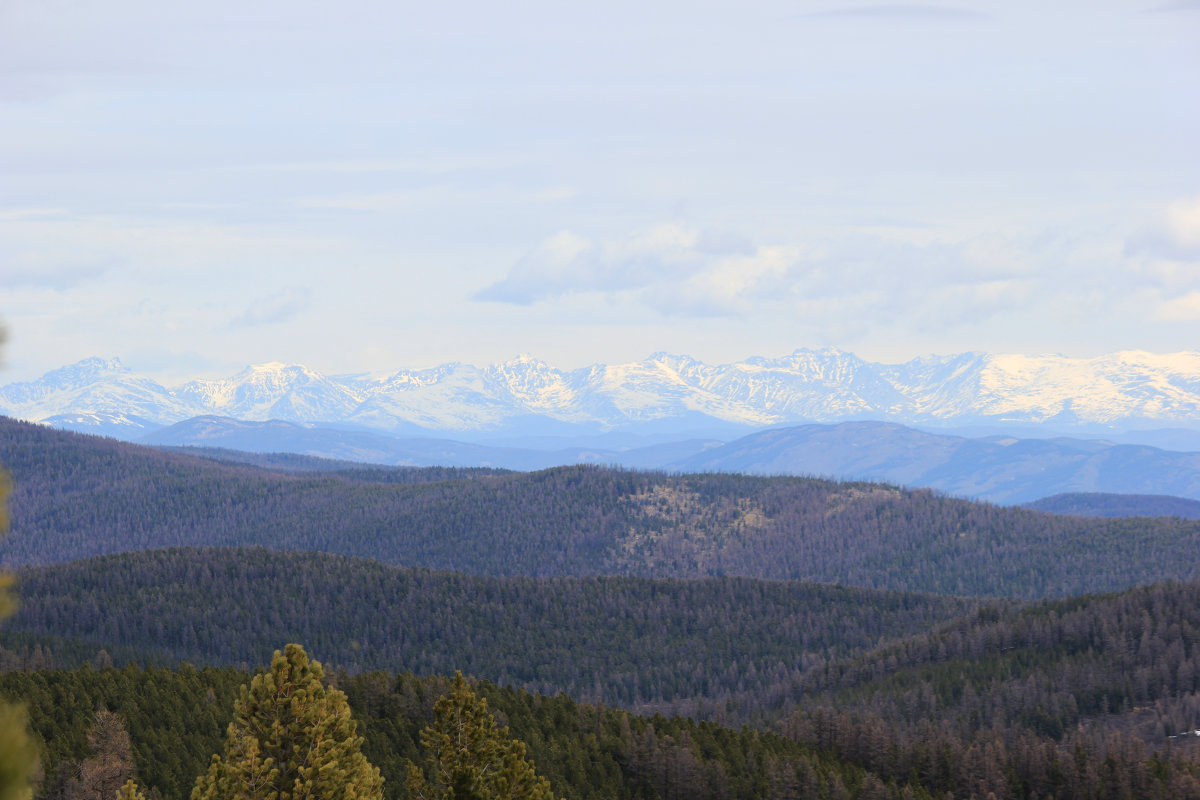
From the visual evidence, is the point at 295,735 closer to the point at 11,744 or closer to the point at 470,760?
the point at 470,760

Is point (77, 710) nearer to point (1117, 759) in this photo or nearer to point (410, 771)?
point (410, 771)

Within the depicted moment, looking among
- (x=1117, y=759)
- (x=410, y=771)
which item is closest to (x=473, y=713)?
(x=410, y=771)

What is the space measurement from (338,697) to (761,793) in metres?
145

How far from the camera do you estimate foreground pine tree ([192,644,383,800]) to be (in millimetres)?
52031

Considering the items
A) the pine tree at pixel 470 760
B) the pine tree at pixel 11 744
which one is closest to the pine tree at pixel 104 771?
the pine tree at pixel 470 760

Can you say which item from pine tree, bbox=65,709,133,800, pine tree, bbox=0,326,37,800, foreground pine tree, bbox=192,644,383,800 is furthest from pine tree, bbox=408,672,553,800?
pine tree, bbox=65,709,133,800

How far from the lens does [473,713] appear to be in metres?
58.8

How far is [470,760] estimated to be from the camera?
58.0m

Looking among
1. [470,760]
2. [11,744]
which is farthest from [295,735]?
[11,744]

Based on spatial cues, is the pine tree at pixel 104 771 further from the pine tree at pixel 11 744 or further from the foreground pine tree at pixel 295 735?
the pine tree at pixel 11 744

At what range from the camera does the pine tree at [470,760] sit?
56.0 m

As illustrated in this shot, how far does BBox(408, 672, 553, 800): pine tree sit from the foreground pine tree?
4.46m

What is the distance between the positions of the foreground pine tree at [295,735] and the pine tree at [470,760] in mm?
4462

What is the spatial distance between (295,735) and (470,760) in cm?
922
